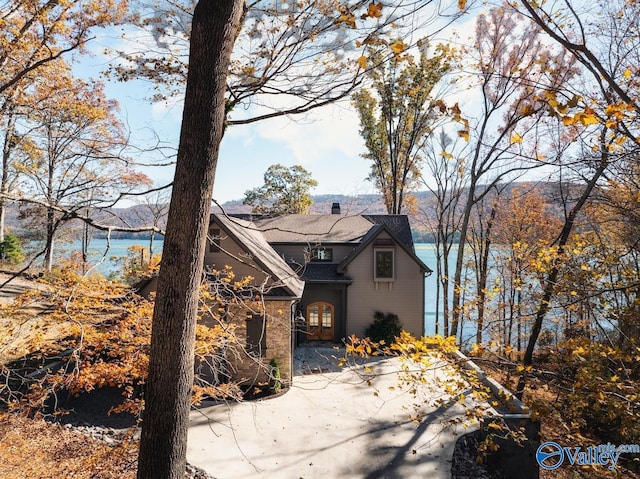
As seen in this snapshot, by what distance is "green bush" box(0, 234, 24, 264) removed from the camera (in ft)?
61.8

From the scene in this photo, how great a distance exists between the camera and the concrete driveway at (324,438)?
700 centimetres

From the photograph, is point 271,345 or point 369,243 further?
point 369,243

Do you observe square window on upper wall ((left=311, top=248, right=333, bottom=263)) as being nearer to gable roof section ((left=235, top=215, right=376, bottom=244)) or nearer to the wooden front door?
gable roof section ((left=235, top=215, right=376, bottom=244))

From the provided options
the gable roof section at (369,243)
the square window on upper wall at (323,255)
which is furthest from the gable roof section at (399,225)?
the square window on upper wall at (323,255)

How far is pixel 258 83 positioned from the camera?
13.5 ft

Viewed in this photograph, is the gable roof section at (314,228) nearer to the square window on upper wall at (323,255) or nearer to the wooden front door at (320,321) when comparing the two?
the square window on upper wall at (323,255)

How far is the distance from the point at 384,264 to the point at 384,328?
112 inches

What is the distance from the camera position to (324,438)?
26.9 feet

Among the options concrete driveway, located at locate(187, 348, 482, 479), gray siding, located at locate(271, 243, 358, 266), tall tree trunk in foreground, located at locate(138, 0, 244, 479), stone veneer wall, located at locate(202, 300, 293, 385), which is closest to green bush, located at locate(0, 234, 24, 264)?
gray siding, located at locate(271, 243, 358, 266)

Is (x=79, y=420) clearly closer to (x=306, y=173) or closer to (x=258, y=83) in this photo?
(x=258, y=83)

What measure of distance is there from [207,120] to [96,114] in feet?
40.2

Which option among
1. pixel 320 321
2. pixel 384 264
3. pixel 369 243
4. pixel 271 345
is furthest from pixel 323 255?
pixel 271 345

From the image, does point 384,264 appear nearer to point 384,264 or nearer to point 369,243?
point 384,264

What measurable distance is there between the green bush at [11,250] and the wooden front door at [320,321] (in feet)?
55.8
